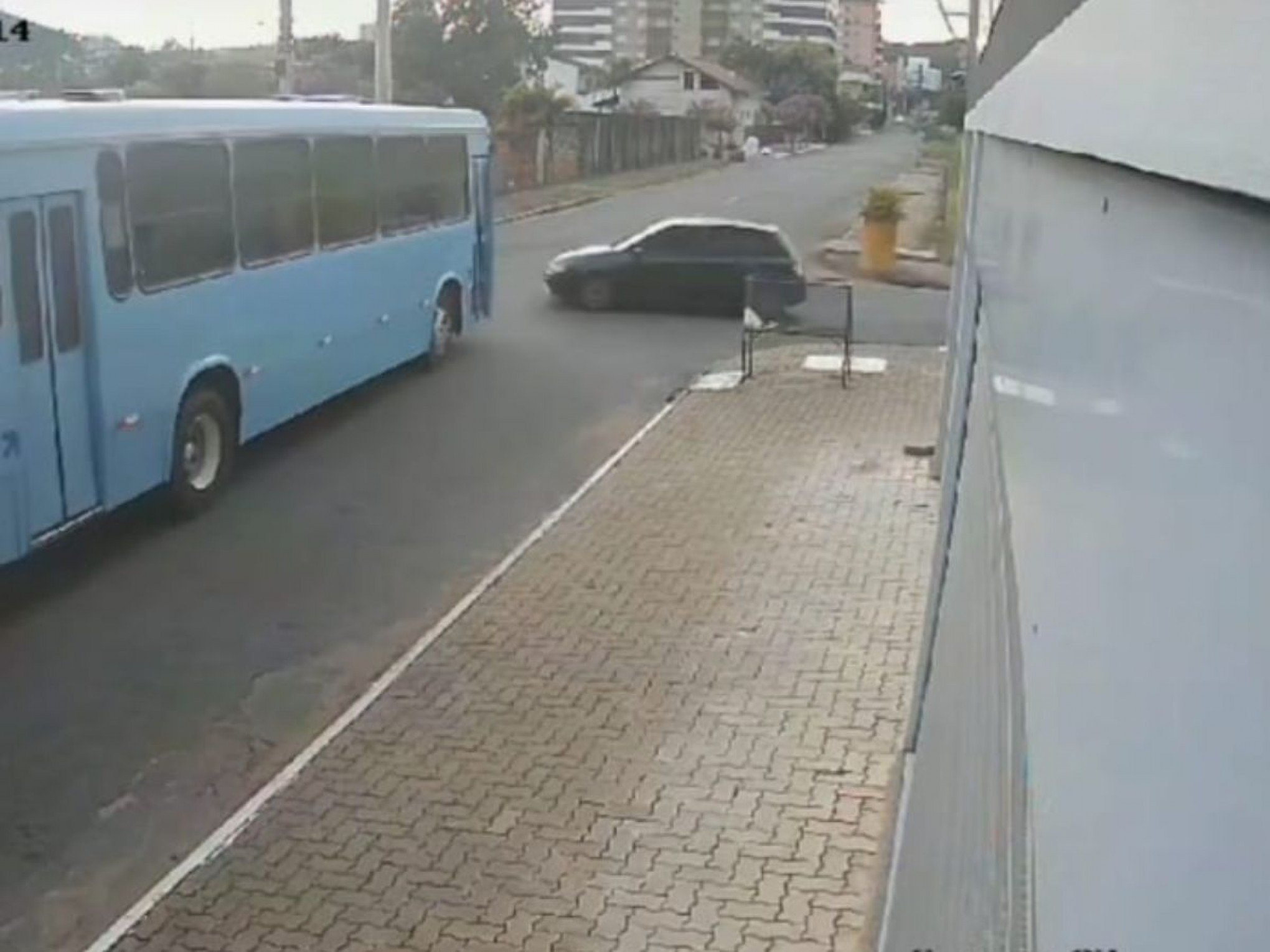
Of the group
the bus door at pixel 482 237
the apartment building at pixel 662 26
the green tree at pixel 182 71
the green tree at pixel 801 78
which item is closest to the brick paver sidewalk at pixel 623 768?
the bus door at pixel 482 237

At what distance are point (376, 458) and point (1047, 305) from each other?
1101 cm

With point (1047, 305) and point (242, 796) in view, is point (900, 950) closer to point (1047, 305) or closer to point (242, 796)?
point (1047, 305)

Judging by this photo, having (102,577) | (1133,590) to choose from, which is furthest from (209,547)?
(1133,590)

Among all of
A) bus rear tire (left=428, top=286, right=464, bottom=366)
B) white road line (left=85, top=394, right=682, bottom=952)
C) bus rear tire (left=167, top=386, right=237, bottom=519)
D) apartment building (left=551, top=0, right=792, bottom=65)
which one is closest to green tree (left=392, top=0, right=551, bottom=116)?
bus rear tire (left=428, top=286, right=464, bottom=366)

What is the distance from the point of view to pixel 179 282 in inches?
408

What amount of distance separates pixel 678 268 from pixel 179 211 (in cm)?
1222

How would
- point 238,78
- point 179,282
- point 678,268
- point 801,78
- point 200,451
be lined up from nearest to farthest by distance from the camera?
point 179,282, point 200,451, point 678,268, point 238,78, point 801,78

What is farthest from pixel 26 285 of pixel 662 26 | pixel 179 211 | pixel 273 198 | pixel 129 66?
pixel 662 26

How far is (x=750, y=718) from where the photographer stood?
7121 mm

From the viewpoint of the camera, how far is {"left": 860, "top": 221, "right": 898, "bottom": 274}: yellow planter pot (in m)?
27.3

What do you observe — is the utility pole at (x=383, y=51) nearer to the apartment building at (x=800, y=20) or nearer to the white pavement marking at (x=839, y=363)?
the white pavement marking at (x=839, y=363)

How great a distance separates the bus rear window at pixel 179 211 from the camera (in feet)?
32.2

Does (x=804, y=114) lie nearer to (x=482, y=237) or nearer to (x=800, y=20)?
(x=800, y=20)

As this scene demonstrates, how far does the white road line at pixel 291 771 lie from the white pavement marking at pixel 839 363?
23.2 feet
